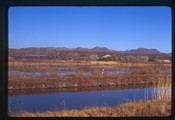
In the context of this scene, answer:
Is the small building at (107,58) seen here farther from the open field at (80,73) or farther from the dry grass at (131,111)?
the dry grass at (131,111)

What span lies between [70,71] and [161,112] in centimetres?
78

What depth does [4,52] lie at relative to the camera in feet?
8.75

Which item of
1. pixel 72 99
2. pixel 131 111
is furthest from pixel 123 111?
pixel 72 99

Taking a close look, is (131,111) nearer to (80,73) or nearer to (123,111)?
(123,111)

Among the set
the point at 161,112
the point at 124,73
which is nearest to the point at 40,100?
the point at 124,73

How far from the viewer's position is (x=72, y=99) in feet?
9.28

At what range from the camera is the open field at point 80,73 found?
9.20ft

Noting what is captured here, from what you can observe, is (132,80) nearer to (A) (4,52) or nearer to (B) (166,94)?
(B) (166,94)

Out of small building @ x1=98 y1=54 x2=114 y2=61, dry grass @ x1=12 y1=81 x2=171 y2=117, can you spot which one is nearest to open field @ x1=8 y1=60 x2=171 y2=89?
small building @ x1=98 y1=54 x2=114 y2=61

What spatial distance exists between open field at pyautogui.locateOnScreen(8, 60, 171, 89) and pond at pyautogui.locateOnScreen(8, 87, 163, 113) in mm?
66

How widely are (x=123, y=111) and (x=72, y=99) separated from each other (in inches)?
16.1

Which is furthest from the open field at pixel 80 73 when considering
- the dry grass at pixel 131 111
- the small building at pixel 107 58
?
the dry grass at pixel 131 111

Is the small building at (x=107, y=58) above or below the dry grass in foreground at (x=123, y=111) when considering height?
above

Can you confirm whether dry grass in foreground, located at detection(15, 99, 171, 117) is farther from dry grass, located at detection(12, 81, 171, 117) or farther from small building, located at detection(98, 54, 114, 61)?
small building, located at detection(98, 54, 114, 61)
